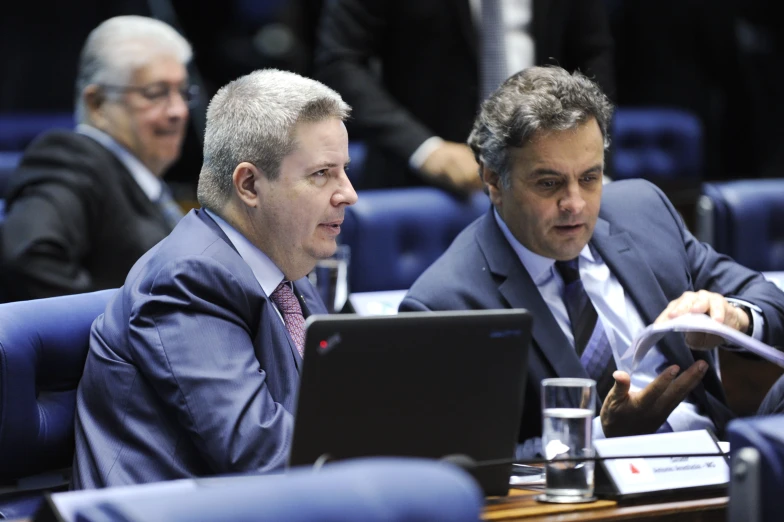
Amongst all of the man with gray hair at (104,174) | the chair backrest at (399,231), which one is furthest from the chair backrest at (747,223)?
the man with gray hair at (104,174)

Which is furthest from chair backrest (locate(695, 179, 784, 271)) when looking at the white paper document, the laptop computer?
the laptop computer

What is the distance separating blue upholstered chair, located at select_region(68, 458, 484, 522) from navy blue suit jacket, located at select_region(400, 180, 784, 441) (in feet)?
4.80

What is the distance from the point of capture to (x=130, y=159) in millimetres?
3961

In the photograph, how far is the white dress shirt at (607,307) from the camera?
271cm

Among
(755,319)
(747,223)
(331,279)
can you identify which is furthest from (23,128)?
(755,319)

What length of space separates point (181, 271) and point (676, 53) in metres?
6.70

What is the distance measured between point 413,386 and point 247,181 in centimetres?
69

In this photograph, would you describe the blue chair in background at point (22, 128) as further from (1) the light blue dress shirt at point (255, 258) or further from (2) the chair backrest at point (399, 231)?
(1) the light blue dress shirt at point (255, 258)

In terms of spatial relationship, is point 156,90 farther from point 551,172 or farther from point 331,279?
point 551,172

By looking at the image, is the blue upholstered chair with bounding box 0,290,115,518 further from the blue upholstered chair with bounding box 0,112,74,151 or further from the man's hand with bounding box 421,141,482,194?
the blue upholstered chair with bounding box 0,112,74,151

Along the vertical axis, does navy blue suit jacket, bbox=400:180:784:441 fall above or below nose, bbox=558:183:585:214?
below

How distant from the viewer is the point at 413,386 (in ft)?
5.64

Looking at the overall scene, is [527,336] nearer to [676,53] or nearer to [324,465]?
[324,465]

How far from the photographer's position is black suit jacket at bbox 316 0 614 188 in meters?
3.96
